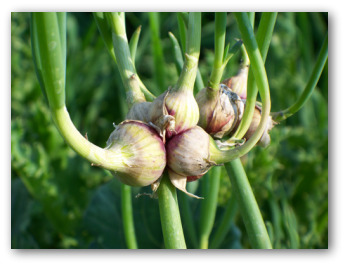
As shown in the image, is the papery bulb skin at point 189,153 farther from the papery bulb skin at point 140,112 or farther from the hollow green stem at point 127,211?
the hollow green stem at point 127,211

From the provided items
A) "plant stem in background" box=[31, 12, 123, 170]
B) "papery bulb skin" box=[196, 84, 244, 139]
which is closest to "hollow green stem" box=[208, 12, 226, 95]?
"papery bulb skin" box=[196, 84, 244, 139]

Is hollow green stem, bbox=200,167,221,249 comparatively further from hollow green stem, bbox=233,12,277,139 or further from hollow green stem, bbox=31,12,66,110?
hollow green stem, bbox=31,12,66,110

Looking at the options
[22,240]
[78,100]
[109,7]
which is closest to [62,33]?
[109,7]

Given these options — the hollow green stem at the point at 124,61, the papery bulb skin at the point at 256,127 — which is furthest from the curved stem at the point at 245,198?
the hollow green stem at the point at 124,61

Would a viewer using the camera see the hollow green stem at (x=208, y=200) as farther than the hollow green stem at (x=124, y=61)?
Yes
